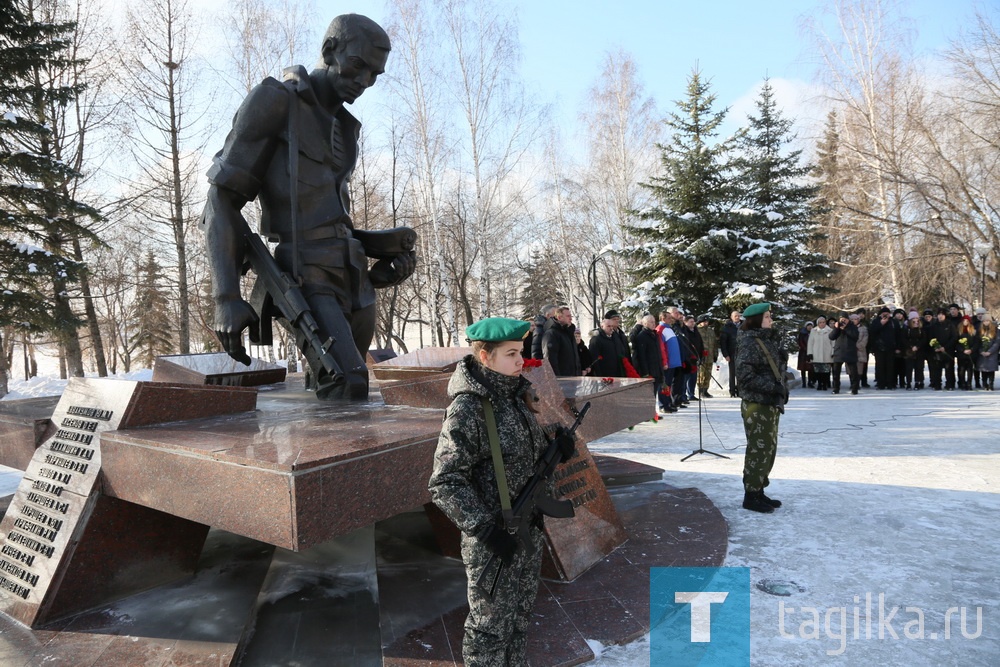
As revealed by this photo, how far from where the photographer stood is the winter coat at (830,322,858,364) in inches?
515

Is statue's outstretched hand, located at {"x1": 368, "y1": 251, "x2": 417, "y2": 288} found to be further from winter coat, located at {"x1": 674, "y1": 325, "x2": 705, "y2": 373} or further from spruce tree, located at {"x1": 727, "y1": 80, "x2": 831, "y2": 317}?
spruce tree, located at {"x1": 727, "y1": 80, "x2": 831, "y2": 317}

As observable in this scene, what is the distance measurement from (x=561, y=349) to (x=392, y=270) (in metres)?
4.23

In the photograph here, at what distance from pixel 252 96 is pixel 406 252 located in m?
1.48

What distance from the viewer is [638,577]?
347 centimetres

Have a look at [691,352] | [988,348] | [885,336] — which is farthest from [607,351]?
[988,348]

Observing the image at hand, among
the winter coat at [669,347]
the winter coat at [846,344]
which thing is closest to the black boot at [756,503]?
the winter coat at [669,347]

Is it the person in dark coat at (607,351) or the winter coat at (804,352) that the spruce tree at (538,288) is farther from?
the person in dark coat at (607,351)

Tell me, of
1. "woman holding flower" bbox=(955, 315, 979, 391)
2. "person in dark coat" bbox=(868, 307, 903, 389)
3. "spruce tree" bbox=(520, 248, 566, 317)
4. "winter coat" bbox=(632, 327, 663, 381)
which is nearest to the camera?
"winter coat" bbox=(632, 327, 663, 381)

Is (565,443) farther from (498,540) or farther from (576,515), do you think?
(576,515)

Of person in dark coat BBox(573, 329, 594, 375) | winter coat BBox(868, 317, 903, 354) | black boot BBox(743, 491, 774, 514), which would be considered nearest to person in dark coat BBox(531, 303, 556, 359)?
person in dark coat BBox(573, 329, 594, 375)

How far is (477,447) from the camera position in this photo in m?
2.12

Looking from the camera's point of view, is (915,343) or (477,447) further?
(915,343)

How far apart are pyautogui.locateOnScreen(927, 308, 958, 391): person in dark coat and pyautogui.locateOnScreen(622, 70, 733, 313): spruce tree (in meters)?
5.11

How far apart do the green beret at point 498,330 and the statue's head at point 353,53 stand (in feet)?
8.58
